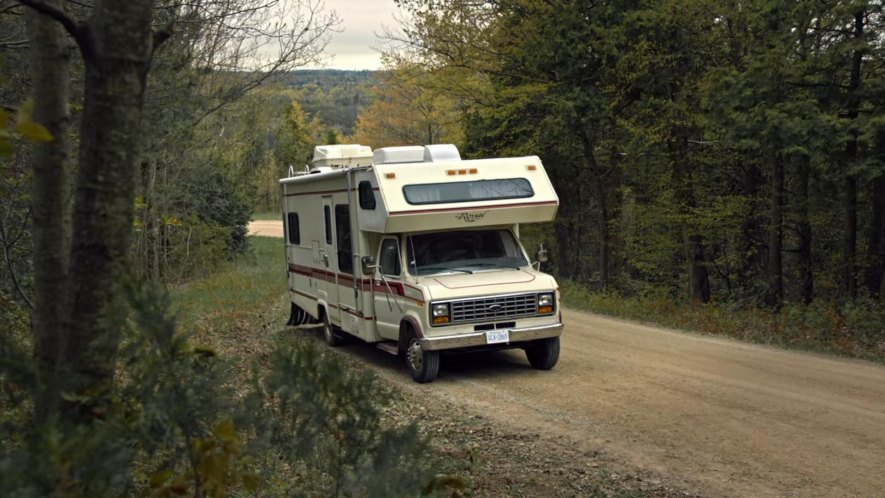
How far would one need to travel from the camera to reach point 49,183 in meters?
3.65

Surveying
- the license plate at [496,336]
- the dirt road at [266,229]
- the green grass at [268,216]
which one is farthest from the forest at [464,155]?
the green grass at [268,216]

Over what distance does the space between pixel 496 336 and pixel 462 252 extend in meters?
1.57

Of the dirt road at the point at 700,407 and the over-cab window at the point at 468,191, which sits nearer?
the dirt road at the point at 700,407

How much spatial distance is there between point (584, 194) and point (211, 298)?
14246 mm

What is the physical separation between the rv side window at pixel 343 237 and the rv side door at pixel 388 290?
840 mm

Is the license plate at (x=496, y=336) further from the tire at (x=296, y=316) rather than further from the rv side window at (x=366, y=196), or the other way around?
the tire at (x=296, y=316)

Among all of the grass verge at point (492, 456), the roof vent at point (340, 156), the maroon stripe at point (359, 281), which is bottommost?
the grass verge at point (492, 456)

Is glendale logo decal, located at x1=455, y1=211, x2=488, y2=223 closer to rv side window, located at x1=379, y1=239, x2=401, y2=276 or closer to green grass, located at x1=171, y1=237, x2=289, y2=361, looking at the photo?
rv side window, located at x1=379, y1=239, x2=401, y2=276

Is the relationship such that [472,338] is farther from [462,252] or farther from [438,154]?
[438,154]

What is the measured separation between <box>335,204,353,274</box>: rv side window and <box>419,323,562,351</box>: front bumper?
106 inches

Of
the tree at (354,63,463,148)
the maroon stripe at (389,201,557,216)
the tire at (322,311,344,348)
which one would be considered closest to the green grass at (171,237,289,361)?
the tire at (322,311,344,348)

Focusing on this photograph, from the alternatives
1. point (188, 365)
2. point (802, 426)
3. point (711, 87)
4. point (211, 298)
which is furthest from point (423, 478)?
point (211, 298)

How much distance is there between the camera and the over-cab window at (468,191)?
1188 centimetres

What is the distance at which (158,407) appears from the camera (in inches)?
128
